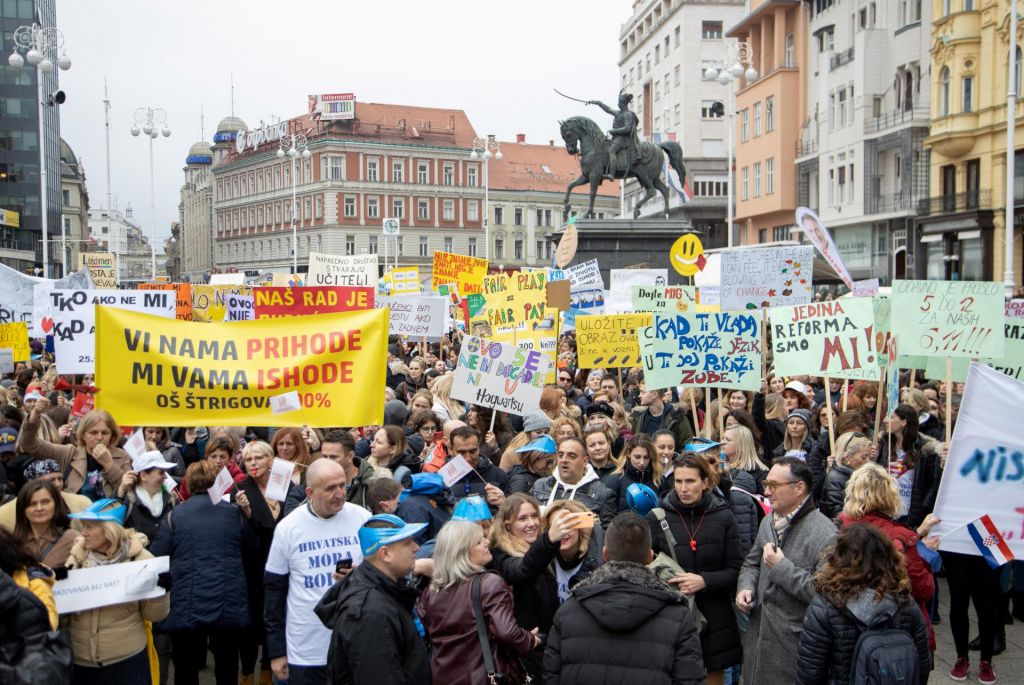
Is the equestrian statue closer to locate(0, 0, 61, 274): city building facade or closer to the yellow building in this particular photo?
the yellow building

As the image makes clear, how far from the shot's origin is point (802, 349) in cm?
984

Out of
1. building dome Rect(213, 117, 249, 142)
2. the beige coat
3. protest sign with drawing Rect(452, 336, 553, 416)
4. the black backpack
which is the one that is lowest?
the beige coat

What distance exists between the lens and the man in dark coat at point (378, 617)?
4254 millimetres

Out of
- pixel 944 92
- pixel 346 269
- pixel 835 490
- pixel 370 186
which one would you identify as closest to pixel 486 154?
pixel 944 92

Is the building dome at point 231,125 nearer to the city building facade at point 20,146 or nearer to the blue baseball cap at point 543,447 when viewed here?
the city building facade at point 20,146

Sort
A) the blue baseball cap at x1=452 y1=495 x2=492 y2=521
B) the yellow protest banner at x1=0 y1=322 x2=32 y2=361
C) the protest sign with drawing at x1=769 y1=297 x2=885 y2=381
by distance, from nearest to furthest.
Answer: the blue baseball cap at x1=452 y1=495 x2=492 y2=521, the protest sign with drawing at x1=769 y1=297 x2=885 y2=381, the yellow protest banner at x1=0 y1=322 x2=32 y2=361

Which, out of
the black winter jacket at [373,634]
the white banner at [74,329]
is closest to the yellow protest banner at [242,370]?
the black winter jacket at [373,634]

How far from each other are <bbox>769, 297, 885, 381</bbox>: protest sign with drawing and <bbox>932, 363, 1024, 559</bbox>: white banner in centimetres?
368

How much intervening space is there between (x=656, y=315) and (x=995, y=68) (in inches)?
1249

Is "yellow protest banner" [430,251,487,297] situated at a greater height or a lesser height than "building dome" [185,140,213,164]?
lesser

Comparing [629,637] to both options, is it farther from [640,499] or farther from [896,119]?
[896,119]

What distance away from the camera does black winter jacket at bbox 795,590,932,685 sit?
454 cm

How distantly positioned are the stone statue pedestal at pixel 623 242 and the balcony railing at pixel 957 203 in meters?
14.2

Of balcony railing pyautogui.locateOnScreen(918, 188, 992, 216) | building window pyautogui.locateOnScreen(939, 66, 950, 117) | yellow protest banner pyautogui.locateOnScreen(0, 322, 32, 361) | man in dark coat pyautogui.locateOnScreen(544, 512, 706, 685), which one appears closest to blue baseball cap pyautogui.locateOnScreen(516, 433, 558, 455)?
man in dark coat pyautogui.locateOnScreen(544, 512, 706, 685)
